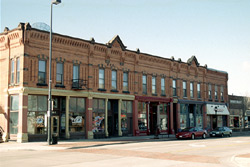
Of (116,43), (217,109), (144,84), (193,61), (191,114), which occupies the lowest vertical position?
(191,114)

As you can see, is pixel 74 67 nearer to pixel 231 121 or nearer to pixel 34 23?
pixel 34 23

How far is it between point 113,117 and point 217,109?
76.2 ft

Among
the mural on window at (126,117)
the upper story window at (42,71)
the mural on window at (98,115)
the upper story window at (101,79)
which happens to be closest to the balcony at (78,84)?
the upper story window at (101,79)

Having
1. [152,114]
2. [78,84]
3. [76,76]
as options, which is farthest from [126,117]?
[76,76]

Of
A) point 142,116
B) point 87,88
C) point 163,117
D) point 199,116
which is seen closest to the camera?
point 87,88

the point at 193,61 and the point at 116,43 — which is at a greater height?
the point at 116,43

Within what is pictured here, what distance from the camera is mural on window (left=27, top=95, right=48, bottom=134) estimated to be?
→ 30.5 metres

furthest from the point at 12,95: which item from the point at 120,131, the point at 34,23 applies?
the point at 120,131

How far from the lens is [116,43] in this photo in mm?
38812

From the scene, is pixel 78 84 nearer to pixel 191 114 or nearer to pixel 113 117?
pixel 113 117

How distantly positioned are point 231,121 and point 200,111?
1060cm

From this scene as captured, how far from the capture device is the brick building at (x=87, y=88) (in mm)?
30641

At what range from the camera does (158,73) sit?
4462 cm

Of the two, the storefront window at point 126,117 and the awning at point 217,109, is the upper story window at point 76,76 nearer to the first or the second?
the storefront window at point 126,117
